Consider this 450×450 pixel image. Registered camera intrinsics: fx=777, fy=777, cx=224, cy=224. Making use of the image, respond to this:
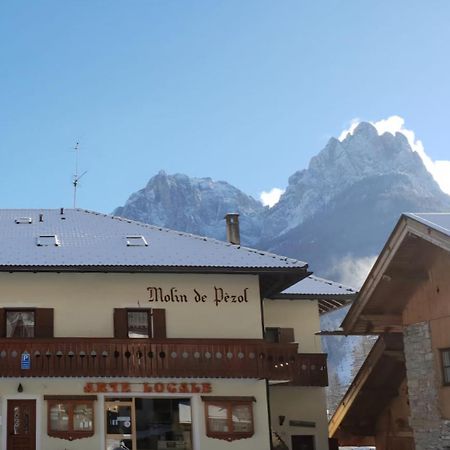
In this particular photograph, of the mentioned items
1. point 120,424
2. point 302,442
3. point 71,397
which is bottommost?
point 302,442

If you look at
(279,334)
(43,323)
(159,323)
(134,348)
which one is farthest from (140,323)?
(279,334)

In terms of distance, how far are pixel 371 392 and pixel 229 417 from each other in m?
4.34

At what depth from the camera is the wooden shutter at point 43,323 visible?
859 inches

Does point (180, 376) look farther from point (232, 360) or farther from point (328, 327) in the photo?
point (328, 327)

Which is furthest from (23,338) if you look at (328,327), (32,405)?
(328,327)

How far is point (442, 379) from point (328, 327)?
121883 millimetres

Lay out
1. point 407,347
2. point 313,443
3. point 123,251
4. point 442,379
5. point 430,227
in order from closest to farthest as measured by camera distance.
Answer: point 430,227, point 442,379, point 407,347, point 123,251, point 313,443

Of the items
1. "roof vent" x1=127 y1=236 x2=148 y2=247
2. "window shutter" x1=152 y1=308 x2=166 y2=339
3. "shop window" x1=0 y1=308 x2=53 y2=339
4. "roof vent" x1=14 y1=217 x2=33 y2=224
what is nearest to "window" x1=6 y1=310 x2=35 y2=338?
"shop window" x1=0 y1=308 x2=53 y2=339

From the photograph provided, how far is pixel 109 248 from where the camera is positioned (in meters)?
23.7

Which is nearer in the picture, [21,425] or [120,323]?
[21,425]

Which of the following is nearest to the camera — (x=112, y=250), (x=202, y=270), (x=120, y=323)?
(x=120, y=323)

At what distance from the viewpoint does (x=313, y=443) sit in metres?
27.1

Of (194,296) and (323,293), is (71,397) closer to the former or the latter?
(194,296)

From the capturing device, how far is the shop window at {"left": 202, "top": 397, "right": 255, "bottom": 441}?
21906mm
